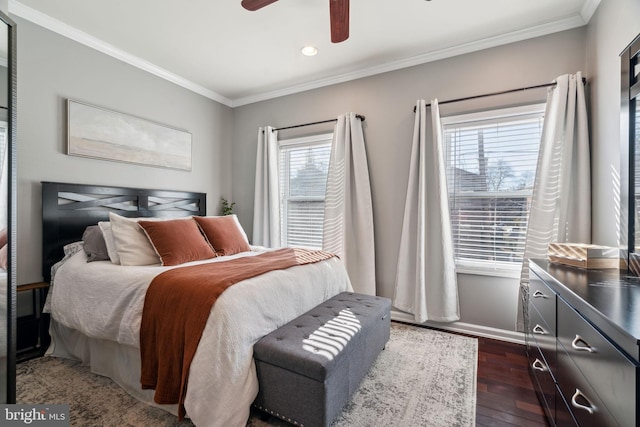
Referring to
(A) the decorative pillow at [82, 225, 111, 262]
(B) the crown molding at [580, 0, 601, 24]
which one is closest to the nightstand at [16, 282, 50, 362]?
(A) the decorative pillow at [82, 225, 111, 262]

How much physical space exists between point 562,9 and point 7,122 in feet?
12.2

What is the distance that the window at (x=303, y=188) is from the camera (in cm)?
367

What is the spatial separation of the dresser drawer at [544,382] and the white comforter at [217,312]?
1382mm

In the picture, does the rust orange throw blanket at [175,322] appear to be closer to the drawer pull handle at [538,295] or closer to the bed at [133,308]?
the bed at [133,308]

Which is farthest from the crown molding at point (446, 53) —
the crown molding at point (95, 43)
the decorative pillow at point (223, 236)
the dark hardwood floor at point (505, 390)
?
the dark hardwood floor at point (505, 390)

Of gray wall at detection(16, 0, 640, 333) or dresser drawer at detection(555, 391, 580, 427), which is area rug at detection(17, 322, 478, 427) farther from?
gray wall at detection(16, 0, 640, 333)

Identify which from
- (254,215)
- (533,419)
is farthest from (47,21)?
(533,419)

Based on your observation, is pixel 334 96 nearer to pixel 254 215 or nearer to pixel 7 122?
pixel 254 215

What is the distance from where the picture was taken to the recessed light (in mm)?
2869

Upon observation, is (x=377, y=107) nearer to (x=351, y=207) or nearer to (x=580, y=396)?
(x=351, y=207)

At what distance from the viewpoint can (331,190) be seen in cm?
341

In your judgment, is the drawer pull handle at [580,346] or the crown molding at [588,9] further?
the crown molding at [588,9]

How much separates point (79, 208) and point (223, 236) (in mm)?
1260

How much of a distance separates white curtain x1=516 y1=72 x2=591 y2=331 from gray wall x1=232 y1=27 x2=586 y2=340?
0.21 meters
